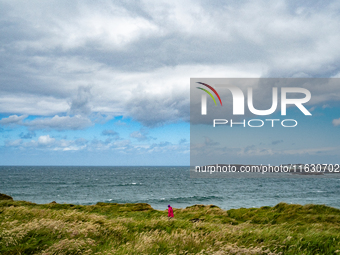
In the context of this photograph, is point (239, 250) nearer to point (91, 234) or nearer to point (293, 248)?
point (293, 248)

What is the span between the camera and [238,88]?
98.8ft

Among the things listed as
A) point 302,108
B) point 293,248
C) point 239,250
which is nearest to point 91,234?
point 239,250

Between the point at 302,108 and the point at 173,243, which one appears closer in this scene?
the point at 173,243

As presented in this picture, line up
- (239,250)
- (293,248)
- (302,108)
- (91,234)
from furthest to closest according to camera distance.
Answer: (302,108)
(91,234)
(293,248)
(239,250)

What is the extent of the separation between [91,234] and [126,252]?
2.21 m

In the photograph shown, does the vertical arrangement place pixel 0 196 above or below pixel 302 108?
below

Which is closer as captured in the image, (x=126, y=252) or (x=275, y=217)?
(x=126, y=252)

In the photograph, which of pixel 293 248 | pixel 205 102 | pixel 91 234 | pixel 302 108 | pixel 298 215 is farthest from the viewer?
pixel 205 102

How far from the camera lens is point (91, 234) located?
7820mm

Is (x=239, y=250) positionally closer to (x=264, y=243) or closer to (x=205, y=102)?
(x=264, y=243)

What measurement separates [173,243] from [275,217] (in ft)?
49.1

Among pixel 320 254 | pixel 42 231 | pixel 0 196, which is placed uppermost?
pixel 42 231

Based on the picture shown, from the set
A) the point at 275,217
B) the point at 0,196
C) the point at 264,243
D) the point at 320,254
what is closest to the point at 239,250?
the point at 264,243

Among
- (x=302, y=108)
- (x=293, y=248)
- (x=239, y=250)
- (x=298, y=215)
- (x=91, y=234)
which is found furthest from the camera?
(x=302, y=108)
